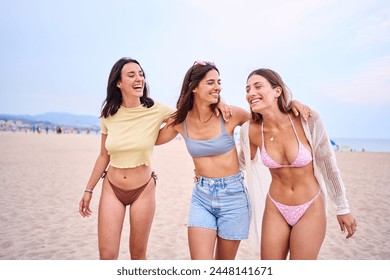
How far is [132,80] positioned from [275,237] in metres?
1.86

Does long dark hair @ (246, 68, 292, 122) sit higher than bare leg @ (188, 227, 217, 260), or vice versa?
long dark hair @ (246, 68, 292, 122)

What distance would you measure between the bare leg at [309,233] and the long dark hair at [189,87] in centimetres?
119

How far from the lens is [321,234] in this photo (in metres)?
2.85

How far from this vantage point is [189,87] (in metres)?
3.16

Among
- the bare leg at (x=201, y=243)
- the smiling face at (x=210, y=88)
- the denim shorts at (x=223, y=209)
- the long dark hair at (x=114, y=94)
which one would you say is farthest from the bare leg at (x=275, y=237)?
the long dark hair at (x=114, y=94)

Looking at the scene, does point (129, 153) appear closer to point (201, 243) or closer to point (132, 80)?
point (132, 80)

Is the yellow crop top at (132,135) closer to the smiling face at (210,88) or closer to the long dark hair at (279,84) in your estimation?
the smiling face at (210,88)

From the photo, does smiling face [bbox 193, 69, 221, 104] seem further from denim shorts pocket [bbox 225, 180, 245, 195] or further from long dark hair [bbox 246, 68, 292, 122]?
denim shorts pocket [bbox 225, 180, 245, 195]

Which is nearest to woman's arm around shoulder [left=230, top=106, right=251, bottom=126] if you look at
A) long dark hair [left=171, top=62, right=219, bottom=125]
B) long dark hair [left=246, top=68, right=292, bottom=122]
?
long dark hair [left=171, top=62, right=219, bottom=125]

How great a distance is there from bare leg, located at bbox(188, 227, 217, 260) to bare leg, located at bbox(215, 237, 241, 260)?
125 mm

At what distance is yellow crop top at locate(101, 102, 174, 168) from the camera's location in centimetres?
332

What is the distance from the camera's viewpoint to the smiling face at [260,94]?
288 cm
